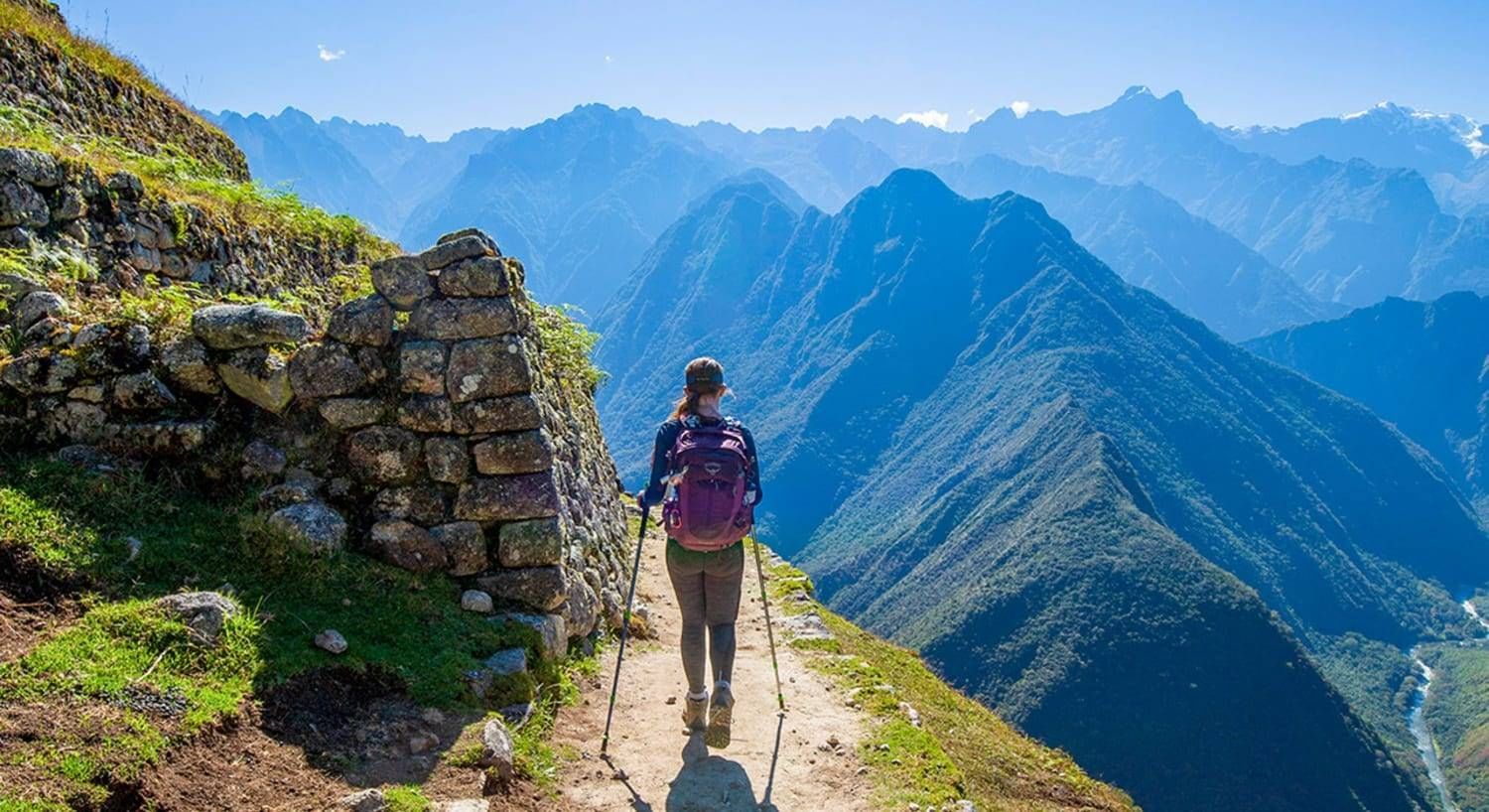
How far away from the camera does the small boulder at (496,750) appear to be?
230 inches

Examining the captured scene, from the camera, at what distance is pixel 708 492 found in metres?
6.79

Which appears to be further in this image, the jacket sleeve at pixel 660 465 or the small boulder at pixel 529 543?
the small boulder at pixel 529 543

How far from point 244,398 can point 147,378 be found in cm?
76

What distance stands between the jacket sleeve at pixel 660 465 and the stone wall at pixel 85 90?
11.9 meters

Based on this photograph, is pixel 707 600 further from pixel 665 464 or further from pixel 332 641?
pixel 332 641

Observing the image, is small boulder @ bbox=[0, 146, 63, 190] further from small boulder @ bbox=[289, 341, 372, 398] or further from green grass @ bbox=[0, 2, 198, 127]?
green grass @ bbox=[0, 2, 198, 127]

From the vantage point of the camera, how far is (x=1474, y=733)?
399 ft

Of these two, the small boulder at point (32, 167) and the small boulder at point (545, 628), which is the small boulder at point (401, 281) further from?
the small boulder at point (32, 167)

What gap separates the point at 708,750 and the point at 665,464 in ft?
8.77

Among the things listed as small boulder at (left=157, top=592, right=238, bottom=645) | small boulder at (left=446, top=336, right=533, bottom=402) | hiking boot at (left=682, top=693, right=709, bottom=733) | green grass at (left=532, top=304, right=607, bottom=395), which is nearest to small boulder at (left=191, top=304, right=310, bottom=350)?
small boulder at (left=446, top=336, right=533, bottom=402)

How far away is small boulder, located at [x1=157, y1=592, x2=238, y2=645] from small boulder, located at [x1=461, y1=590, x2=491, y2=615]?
1.99m

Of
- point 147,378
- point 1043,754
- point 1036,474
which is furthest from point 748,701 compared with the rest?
point 1036,474

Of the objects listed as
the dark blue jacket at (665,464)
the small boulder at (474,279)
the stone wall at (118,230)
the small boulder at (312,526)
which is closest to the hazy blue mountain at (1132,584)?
the stone wall at (118,230)

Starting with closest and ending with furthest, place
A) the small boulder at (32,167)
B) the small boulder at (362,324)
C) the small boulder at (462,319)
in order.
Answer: the small boulder at (362,324) → the small boulder at (462,319) → the small boulder at (32,167)
